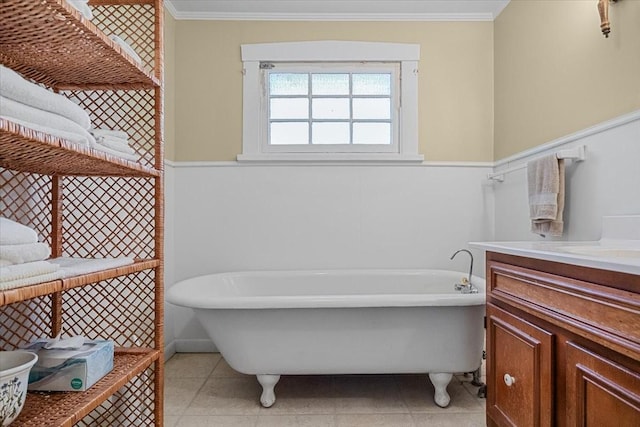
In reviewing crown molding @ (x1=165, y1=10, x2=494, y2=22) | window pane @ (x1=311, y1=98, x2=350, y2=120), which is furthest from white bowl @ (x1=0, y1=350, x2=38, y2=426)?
crown molding @ (x1=165, y1=10, x2=494, y2=22)

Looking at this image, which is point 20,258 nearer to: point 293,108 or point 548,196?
point 548,196

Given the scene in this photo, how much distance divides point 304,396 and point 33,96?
1.82 m

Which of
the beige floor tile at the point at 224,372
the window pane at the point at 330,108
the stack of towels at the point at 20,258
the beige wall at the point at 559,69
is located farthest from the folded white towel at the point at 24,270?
the window pane at the point at 330,108

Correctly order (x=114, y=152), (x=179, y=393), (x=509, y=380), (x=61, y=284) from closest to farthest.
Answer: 1. (x=61, y=284)
2. (x=114, y=152)
3. (x=509, y=380)
4. (x=179, y=393)

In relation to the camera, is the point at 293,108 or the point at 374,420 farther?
the point at 293,108

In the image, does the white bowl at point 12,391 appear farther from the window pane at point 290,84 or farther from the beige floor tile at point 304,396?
the window pane at point 290,84

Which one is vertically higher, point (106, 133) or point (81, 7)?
point (81, 7)

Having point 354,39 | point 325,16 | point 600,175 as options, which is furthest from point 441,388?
point 325,16

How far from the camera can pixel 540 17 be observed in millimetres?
2311

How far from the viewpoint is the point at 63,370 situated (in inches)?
48.0

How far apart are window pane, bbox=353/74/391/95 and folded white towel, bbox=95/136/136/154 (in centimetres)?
188

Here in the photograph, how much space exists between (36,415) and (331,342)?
4.01ft

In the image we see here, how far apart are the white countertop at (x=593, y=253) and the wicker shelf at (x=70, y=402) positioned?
135 cm

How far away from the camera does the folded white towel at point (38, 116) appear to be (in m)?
0.90
